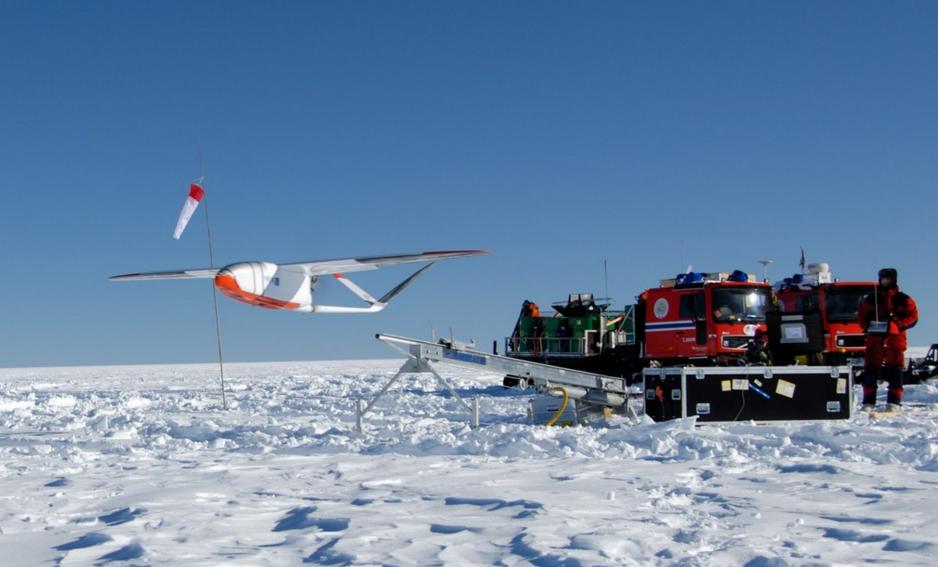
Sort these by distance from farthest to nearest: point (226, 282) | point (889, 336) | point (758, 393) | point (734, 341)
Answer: point (734, 341) < point (226, 282) < point (889, 336) < point (758, 393)

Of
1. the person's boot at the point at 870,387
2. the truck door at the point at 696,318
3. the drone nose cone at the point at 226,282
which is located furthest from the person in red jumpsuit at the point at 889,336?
the drone nose cone at the point at 226,282

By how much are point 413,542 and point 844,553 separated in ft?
7.33

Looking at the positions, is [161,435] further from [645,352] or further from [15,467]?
[645,352]

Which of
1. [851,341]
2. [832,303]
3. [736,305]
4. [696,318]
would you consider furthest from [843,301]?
[696,318]

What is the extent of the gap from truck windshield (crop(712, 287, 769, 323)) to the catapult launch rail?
573cm

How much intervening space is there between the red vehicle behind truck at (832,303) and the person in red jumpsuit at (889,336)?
12.9 ft

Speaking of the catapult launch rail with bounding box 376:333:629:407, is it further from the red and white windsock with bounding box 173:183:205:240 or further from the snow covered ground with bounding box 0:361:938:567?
the red and white windsock with bounding box 173:183:205:240

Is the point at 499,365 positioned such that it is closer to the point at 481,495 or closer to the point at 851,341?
the point at 481,495

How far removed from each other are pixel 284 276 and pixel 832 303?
31.3 feet

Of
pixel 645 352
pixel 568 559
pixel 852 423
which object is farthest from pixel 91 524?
pixel 645 352

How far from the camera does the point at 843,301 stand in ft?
54.7

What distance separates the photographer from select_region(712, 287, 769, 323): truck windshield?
1661cm

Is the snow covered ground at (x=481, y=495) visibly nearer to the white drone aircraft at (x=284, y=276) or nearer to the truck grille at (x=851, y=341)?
the white drone aircraft at (x=284, y=276)

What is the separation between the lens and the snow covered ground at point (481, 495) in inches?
195
